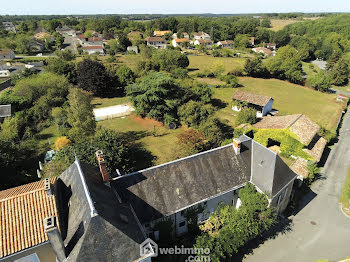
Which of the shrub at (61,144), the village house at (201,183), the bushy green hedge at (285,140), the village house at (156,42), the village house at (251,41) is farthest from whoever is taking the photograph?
the village house at (251,41)

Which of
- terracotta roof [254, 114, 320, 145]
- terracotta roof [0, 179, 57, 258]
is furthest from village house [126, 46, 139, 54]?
terracotta roof [0, 179, 57, 258]

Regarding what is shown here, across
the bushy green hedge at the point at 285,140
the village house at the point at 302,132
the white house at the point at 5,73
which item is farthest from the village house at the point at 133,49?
the bushy green hedge at the point at 285,140

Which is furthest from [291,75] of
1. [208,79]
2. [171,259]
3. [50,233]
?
[50,233]

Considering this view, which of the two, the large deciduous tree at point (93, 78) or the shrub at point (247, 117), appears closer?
the shrub at point (247, 117)

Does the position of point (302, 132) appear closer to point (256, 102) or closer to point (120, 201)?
point (256, 102)

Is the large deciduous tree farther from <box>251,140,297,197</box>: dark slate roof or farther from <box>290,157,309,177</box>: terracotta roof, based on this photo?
<box>290,157,309,177</box>: terracotta roof

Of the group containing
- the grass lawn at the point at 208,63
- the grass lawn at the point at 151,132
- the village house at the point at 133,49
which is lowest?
the grass lawn at the point at 151,132

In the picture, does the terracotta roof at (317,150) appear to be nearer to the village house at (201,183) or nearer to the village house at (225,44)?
the village house at (201,183)
